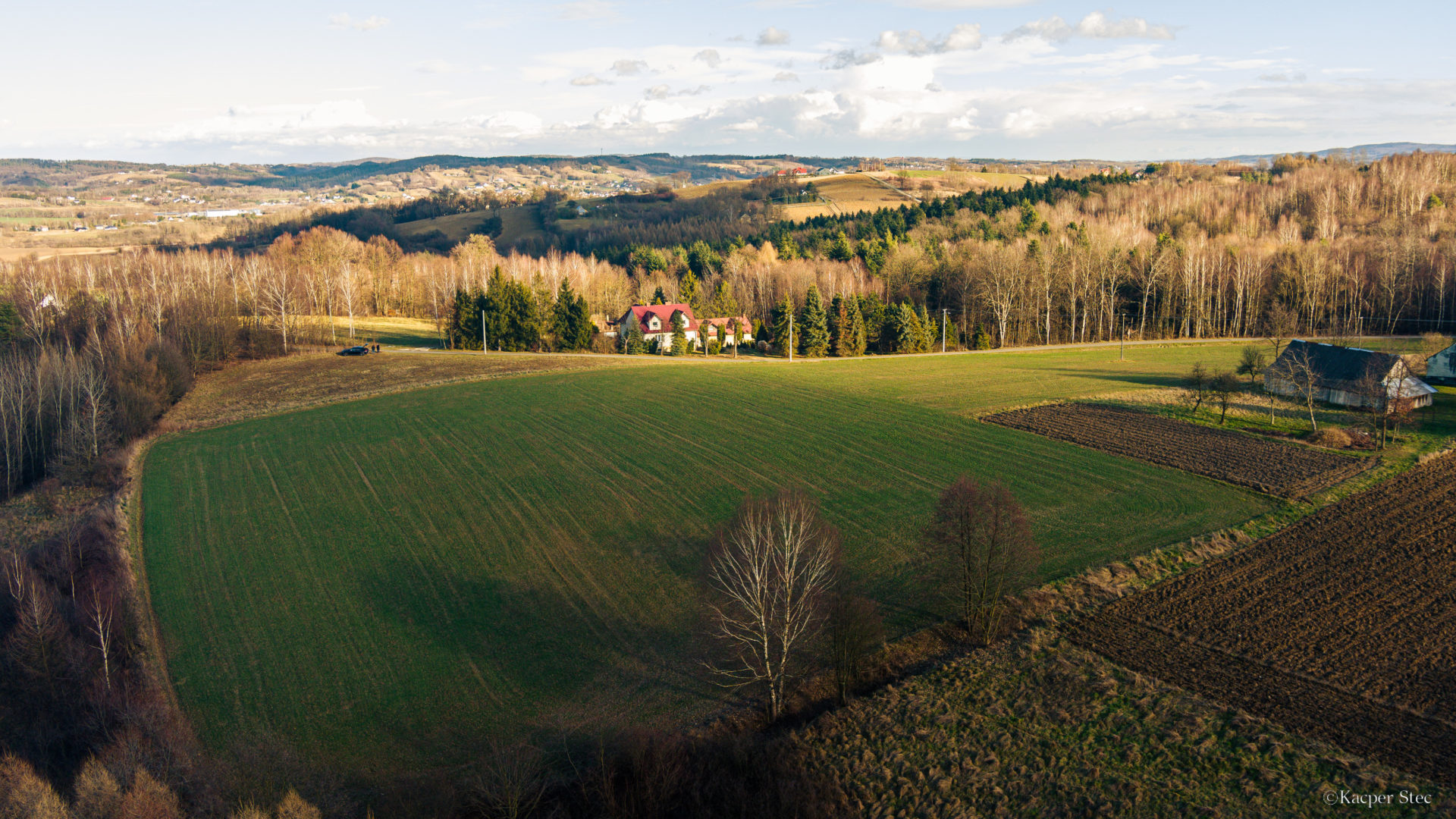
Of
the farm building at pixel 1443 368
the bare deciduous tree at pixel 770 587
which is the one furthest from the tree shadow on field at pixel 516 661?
the farm building at pixel 1443 368

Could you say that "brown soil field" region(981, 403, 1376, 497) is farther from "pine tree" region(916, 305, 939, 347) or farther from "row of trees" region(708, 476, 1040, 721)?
"pine tree" region(916, 305, 939, 347)

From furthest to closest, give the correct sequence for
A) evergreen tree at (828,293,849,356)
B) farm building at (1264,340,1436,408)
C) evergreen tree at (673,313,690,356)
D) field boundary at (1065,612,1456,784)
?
evergreen tree at (673,313,690,356) → evergreen tree at (828,293,849,356) → farm building at (1264,340,1436,408) → field boundary at (1065,612,1456,784)

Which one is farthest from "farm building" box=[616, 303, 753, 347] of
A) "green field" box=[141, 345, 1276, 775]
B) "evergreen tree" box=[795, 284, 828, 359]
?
"green field" box=[141, 345, 1276, 775]

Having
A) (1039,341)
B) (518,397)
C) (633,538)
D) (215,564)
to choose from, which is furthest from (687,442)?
(1039,341)

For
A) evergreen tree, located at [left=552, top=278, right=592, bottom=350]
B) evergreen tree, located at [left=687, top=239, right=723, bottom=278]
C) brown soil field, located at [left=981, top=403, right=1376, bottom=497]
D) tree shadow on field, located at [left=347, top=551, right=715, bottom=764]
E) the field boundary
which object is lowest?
tree shadow on field, located at [left=347, top=551, right=715, bottom=764]

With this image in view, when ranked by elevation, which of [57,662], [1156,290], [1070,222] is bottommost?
[57,662]

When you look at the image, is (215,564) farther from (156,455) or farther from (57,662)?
(156,455)

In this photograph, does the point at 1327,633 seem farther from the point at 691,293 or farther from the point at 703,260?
the point at 703,260
